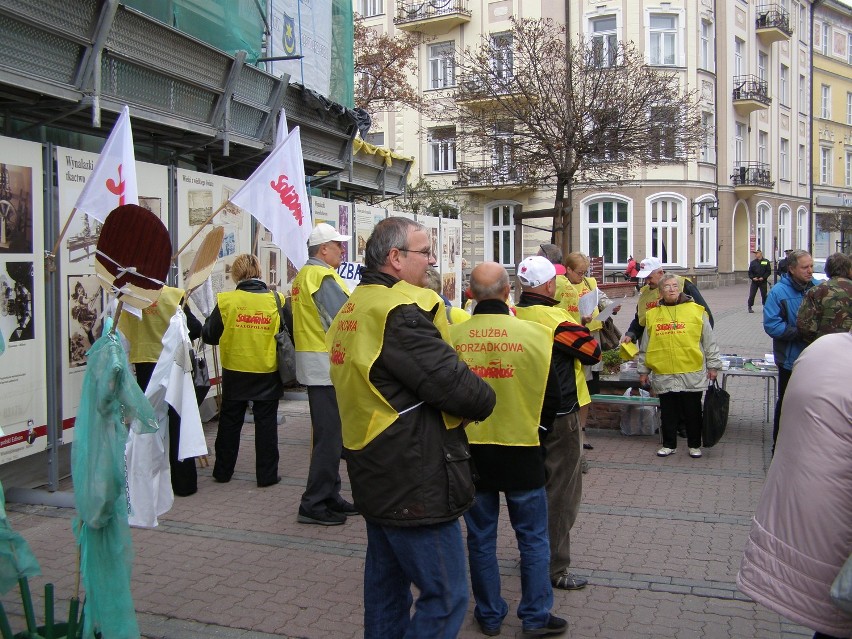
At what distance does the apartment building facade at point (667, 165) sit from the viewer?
1378 inches

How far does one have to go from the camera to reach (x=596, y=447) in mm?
8188

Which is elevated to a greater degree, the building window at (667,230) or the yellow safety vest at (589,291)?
the building window at (667,230)

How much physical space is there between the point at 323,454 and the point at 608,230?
31.6m

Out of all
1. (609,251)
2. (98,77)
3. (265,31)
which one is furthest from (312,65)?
(609,251)

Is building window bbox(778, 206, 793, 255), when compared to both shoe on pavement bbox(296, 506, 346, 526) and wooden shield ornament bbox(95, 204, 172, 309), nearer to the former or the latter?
shoe on pavement bbox(296, 506, 346, 526)

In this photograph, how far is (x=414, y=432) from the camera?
2967 mm

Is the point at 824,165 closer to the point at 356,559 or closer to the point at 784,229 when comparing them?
the point at 784,229

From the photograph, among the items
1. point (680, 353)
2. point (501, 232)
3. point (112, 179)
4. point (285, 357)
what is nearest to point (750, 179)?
point (501, 232)

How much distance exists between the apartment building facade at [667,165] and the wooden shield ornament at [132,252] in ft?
93.0

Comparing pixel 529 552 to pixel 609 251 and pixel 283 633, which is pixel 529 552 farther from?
pixel 609 251

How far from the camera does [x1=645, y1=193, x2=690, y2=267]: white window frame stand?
1388 inches

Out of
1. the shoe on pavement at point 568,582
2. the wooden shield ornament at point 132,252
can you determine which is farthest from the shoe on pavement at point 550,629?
the wooden shield ornament at point 132,252

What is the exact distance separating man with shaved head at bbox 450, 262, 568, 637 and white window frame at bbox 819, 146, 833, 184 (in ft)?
169

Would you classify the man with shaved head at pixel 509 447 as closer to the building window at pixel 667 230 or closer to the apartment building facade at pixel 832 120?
the building window at pixel 667 230
